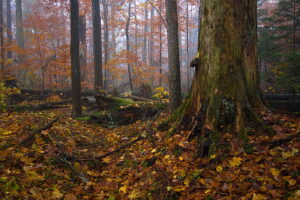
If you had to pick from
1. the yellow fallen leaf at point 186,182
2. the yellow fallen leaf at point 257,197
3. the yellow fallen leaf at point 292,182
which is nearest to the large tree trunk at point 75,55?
the yellow fallen leaf at point 186,182

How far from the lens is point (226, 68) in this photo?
4246mm

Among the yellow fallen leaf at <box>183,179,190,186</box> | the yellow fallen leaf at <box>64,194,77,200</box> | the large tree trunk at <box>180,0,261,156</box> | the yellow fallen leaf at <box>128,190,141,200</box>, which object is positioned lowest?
the yellow fallen leaf at <box>128,190,141,200</box>

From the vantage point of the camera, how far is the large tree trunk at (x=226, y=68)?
417 centimetres

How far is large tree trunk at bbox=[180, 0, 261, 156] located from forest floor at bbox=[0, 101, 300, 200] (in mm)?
387

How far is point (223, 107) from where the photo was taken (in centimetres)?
419

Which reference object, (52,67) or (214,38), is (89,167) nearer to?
(214,38)

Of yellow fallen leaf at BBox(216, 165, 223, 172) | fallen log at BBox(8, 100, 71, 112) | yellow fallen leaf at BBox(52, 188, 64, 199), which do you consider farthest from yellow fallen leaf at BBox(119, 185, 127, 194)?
fallen log at BBox(8, 100, 71, 112)

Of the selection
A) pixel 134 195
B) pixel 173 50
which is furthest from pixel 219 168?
pixel 173 50

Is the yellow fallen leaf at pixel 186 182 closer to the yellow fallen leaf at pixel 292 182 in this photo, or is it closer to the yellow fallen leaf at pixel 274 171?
the yellow fallen leaf at pixel 274 171

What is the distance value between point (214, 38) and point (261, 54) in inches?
436

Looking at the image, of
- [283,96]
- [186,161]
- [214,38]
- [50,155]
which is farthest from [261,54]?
[50,155]

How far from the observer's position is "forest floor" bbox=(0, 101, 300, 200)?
2859mm

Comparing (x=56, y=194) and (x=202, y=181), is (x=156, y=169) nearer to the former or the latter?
(x=202, y=181)

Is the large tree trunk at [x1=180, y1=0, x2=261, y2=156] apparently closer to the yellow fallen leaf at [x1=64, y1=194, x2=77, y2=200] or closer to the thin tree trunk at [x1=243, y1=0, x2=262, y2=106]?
the thin tree trunk at [x1=243, y1=0, x2=262, y2=106]
